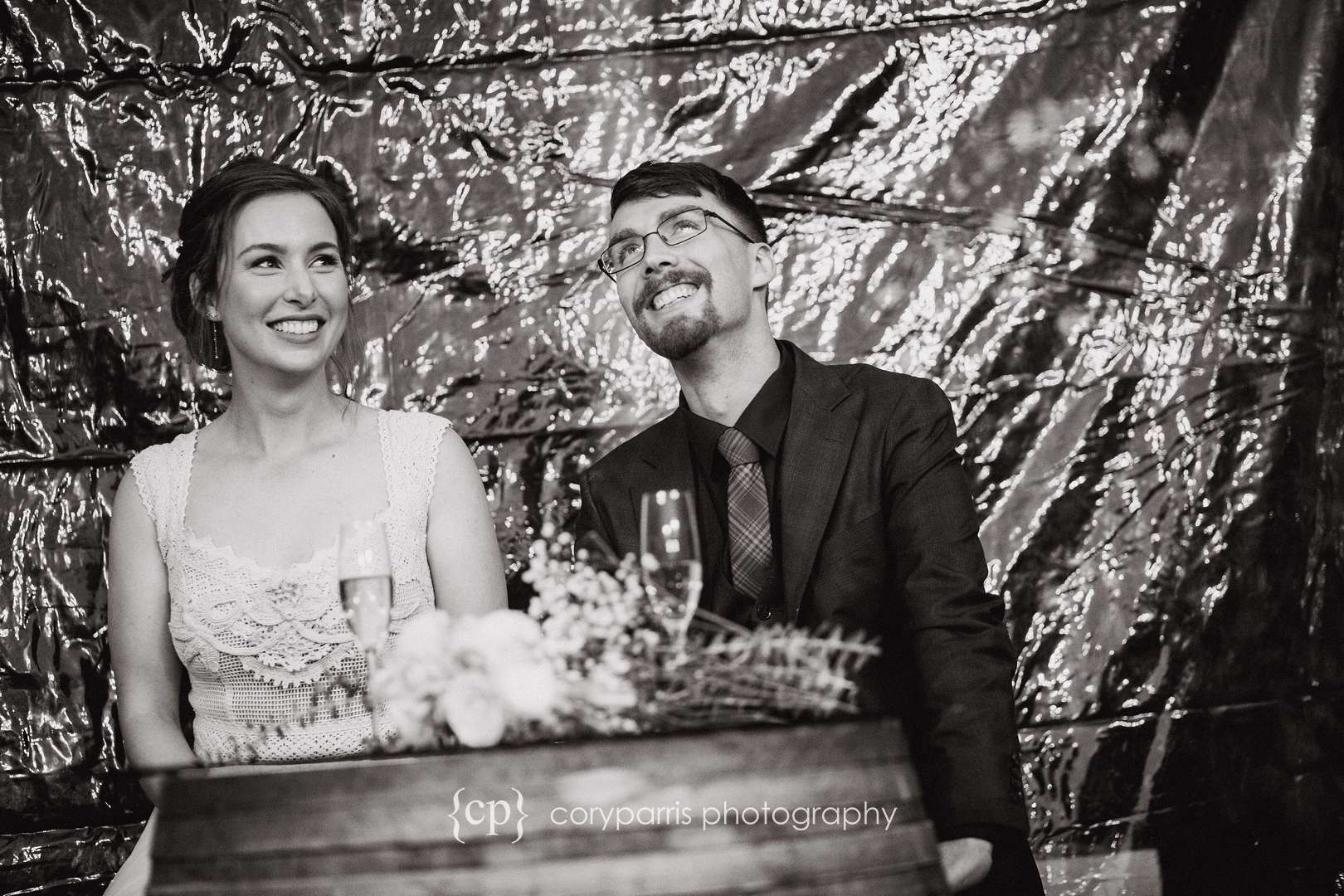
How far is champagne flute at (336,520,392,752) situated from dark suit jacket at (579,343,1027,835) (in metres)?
0.74

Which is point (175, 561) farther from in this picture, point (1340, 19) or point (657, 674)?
point (1340, 19)

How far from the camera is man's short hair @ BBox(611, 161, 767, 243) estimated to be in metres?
1.97

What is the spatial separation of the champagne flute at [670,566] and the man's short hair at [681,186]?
1100 mm

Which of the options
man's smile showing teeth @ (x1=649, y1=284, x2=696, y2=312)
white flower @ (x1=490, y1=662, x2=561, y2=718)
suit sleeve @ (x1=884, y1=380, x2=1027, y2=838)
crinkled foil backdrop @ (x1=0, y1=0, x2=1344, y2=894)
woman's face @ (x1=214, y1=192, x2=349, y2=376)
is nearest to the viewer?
white flower @ (x1=490, y1=662, x2=561, y2=718)

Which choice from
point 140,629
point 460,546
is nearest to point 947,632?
point 460,546

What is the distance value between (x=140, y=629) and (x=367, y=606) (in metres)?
0.94

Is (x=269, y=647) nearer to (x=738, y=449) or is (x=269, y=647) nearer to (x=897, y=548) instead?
(x=738, y=449)

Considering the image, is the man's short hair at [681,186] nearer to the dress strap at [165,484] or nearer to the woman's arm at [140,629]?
the dress strap at [165,484]

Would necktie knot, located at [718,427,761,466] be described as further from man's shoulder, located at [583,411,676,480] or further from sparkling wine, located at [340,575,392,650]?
sparkling wine, located at [340,575,392,650]

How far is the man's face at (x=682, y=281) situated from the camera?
6.30 ft

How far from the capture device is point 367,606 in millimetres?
1087

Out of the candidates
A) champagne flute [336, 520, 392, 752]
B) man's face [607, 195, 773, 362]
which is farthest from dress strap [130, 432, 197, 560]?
champagne flute [336, 520, 392, 752]

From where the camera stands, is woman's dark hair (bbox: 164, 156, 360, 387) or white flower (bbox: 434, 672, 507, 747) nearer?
white flower (bbox: 434, 672, 507, 747)

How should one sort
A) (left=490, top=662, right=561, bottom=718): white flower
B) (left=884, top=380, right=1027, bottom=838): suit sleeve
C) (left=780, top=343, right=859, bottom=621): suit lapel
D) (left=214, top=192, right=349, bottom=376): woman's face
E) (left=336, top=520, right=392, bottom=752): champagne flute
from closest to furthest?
(left=490, top=662, right=561, bottom=718): white flower → (left=336, top=520, right=392, bottom=752): champagne flute → (left=884, top=380, right=1027, bottom=838): suit sleeve → (left=780, top=343, right=859, bottom=621): suit lapel → (left=214, top=192, right=349, bottom=376): woman's face
